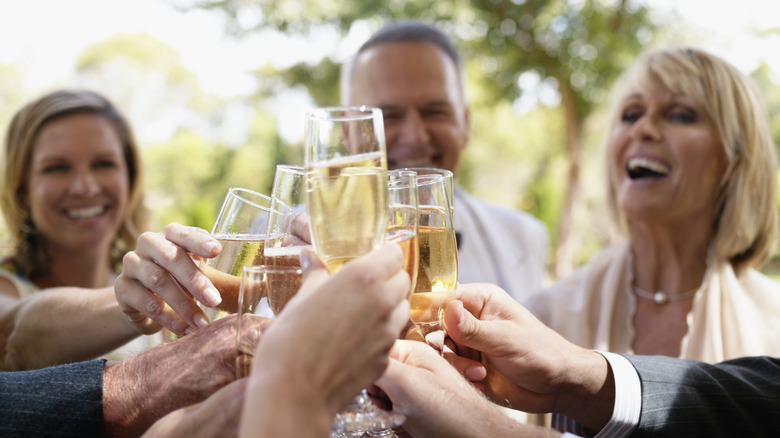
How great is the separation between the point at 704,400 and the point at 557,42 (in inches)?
550

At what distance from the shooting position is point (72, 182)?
404 centimetres

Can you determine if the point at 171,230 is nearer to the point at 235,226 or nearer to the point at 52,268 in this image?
the point at 235,226

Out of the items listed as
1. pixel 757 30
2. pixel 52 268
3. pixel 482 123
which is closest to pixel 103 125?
pixel 52 268

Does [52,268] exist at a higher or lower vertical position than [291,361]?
lower

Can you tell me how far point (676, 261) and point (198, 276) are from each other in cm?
324

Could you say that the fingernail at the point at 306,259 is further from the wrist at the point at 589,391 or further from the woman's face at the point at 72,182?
the woman's face at the point at 72,182

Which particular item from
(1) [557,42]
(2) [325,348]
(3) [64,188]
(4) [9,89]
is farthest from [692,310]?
(4) [9,89]

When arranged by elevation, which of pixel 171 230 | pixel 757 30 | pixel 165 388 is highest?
pixel 757 30

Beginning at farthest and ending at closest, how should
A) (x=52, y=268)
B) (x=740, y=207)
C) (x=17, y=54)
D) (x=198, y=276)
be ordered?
(x=17, y=54) < (x=52, y=268) < (x=740, y=207) < (x=198, y=276)

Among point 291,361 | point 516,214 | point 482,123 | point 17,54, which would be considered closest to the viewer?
point 291,361

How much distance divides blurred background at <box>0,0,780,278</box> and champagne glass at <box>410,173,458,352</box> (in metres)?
3.04

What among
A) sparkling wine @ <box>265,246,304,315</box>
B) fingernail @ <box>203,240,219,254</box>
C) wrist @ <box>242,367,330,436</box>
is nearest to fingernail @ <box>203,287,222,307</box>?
fingernail @ <box>203,240,219,254</box>

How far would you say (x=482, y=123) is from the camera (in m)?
28.2

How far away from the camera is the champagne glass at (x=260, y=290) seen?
1402 millimetres
